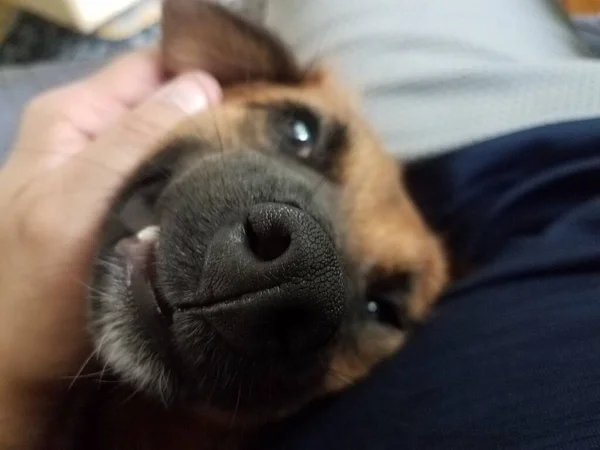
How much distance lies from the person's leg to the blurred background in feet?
3.61

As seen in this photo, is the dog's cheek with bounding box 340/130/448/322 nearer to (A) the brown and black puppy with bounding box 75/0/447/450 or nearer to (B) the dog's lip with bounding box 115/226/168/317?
(A) the brown and black puppy with bounding box 75/0/447/450

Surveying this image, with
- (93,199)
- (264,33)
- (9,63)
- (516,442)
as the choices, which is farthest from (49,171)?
(9,63)

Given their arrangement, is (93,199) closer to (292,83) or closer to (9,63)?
(292,83)

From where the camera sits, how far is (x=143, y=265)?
36.1 inches

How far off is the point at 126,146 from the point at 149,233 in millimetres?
244

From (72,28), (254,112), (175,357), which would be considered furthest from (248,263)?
(72,28)

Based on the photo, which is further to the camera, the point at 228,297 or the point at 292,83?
the point at 292,83

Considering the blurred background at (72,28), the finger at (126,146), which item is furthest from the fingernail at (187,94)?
the blurred background at (72,28)

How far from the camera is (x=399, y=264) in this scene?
1.10 meters

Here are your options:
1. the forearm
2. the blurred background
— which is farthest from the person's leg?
the blurred background

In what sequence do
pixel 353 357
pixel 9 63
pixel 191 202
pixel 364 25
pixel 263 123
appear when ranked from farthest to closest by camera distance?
pixel 9 63 < pixel 364 25 < pixel 263 123 < pixel 353 357 < pixel 191 202

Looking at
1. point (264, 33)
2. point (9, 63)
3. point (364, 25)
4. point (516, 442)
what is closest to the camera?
point (516, 442)

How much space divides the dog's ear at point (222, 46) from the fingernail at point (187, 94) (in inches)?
4.6

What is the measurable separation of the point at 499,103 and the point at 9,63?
1.84m
